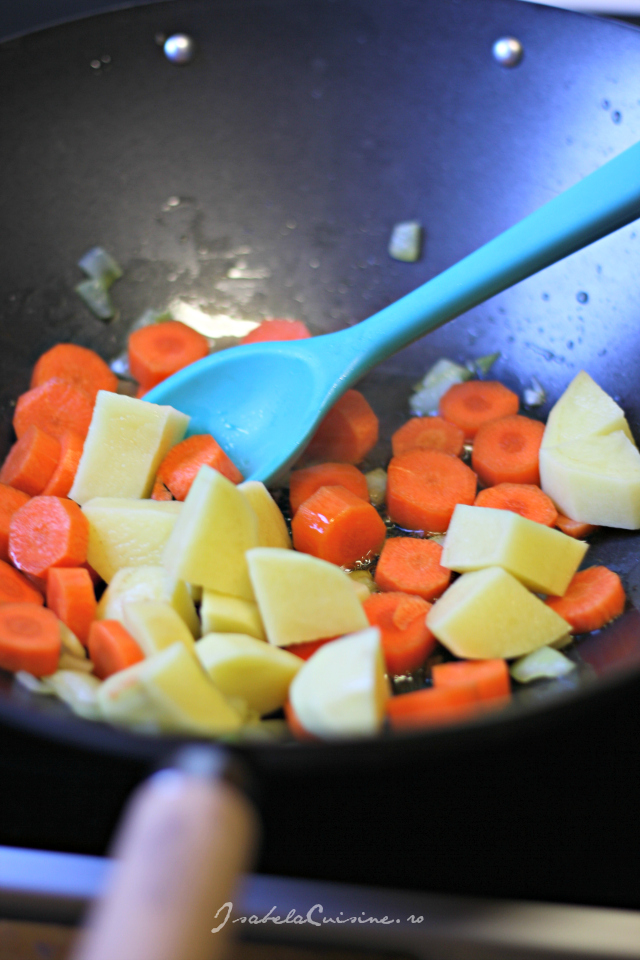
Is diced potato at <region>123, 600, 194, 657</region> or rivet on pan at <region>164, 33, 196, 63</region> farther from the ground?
rivet on pan at <region>164, 33, 196, 63</region>

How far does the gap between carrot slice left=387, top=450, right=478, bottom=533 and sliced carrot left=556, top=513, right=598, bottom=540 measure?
0.55ft

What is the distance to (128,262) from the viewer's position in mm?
1688

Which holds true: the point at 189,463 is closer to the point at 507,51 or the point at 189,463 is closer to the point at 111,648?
the point at 111,648

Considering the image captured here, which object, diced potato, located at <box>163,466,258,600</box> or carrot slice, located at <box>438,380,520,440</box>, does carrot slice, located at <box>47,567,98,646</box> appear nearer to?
diced potato, located at <box>163,466,258,600</box>

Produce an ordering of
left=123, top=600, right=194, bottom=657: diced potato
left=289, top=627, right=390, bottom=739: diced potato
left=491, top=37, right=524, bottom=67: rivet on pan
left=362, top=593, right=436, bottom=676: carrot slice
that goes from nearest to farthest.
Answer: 1. left=289, top=627, right=390, bottom=739: diced potato
2. left=123, top=600, right=194, bottom=657: diced potato
3. left=362, top=593, right=436, bottom=676: carrot slice
4. left=491, top=37, right=524, bottom=67: rivet on pan

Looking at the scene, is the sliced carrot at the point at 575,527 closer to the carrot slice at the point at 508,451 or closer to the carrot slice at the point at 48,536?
the carrot slice at the point at 508,451

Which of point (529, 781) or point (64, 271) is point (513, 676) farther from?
point (64, 271)

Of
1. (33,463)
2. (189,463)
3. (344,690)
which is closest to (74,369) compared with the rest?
(33,463)

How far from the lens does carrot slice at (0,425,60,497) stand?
1.33m

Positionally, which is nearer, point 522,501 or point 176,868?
point 176,868

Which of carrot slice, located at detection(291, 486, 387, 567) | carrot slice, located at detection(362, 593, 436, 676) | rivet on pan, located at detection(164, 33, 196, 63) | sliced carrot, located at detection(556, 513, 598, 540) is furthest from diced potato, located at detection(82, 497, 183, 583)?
rivet on pan, located at detection(164, 33, 196, 63)

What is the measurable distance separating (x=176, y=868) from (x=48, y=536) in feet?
2.46

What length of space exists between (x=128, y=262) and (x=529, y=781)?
1370 mm

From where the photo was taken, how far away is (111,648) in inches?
39.4
